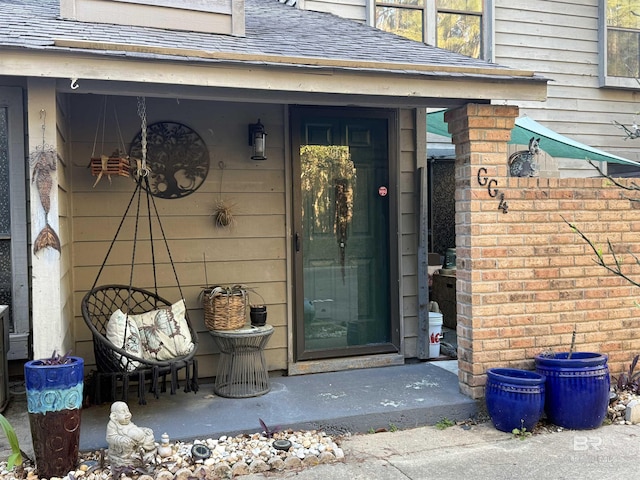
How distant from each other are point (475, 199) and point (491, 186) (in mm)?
156

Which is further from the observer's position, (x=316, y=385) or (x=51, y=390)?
(x=316, y=385)

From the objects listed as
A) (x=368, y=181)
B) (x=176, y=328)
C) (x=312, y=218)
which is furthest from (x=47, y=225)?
(x=368, y=181)

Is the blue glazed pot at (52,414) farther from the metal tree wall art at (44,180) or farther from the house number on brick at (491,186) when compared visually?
the house number on brick at (491,186)

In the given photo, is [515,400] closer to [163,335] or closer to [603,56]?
[163,335]

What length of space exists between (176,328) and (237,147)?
1.55 meters

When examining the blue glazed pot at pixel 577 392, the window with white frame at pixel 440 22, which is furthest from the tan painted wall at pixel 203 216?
the window with white frame at pixel 440 22

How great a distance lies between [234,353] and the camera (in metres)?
4.16

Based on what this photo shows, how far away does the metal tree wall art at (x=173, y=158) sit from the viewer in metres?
4.46

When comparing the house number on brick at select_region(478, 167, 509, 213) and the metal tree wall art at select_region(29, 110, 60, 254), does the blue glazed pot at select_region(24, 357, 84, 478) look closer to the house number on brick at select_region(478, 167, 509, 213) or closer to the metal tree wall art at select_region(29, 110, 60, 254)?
the metal tree wall art at select_region(29, 110, 60, 254)

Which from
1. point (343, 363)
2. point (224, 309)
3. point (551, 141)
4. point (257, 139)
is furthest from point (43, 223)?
point (551, 141)

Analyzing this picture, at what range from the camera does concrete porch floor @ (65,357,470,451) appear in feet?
11.7

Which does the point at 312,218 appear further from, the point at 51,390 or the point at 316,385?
the point at 51,390

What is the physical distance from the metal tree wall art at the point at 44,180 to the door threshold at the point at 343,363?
2270 millimetres

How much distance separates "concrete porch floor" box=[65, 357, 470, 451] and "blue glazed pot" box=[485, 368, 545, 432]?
0.25 m
